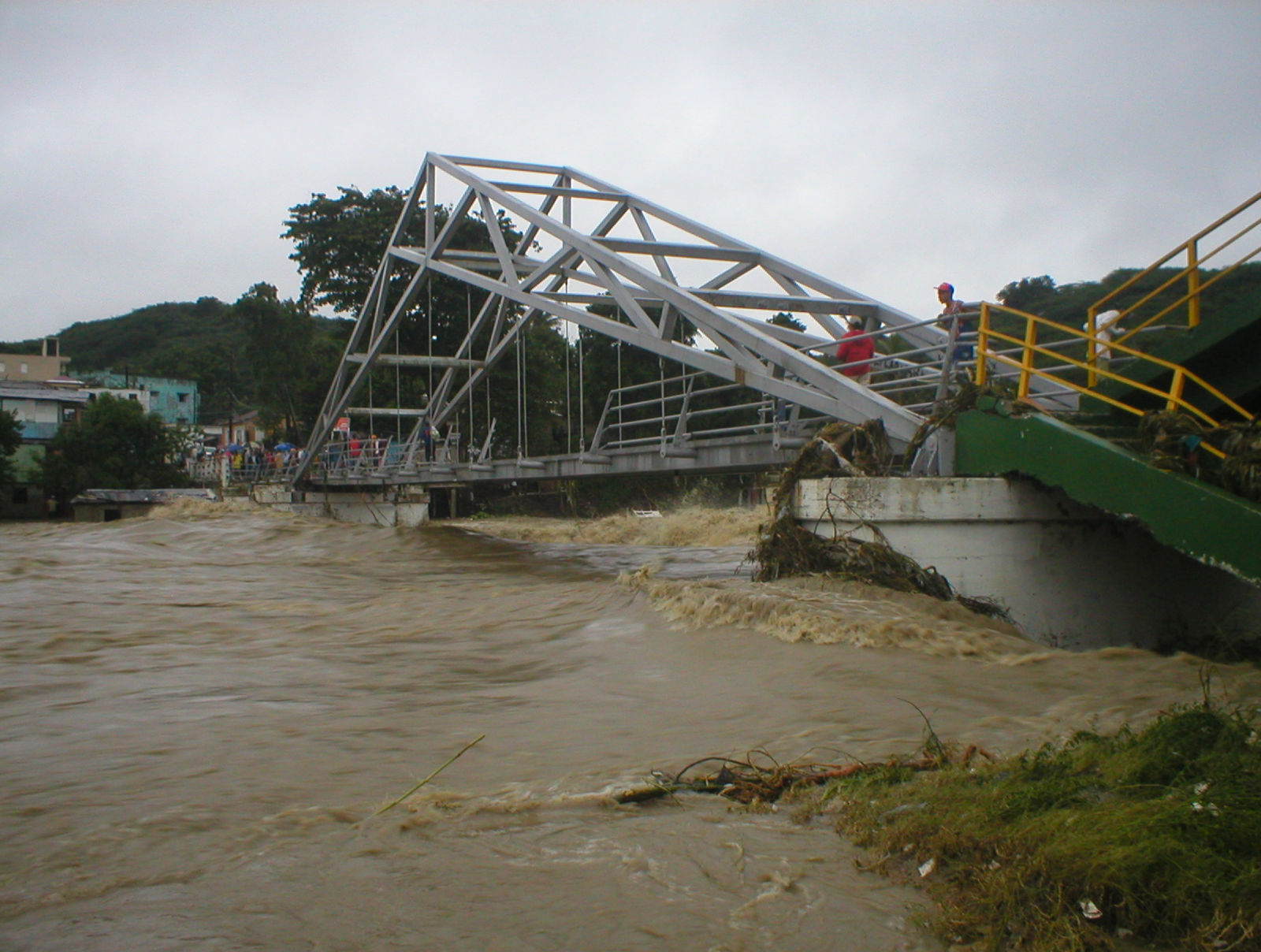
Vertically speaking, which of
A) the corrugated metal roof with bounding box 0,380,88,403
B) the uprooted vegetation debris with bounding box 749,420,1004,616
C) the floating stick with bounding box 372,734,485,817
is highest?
the corrugated metal roof with bounding box 0,380,88,403

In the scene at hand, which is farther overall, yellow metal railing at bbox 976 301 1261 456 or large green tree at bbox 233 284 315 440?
large green tree at bbox 233 284 315 440

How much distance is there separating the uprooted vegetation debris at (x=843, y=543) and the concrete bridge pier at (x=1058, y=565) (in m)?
0.13

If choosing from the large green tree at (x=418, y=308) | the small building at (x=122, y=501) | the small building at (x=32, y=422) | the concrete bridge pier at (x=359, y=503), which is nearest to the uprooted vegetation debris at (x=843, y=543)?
the concrete bridge pier at (x=359, y=503)

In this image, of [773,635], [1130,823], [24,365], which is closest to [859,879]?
[1130,823]

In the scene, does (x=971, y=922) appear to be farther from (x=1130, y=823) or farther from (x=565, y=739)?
(x=565, y=739)

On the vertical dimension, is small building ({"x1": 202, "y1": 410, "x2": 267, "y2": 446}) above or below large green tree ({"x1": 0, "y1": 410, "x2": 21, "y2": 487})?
above

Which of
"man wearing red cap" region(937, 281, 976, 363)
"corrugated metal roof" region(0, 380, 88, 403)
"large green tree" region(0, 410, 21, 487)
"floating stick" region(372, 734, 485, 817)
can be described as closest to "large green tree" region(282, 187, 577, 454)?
"large green tree" region(0, 410, 21, 487)

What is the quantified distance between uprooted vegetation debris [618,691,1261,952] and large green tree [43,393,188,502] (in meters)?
47.4

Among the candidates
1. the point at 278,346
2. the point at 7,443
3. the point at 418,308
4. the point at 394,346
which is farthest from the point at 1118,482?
the point at 7,443

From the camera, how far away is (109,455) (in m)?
45.8

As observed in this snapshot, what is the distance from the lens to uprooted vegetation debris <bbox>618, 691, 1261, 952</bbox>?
96.6 inches

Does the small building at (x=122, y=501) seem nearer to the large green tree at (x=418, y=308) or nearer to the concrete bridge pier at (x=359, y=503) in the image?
the concrete bridge pier at (x=359, y=503)

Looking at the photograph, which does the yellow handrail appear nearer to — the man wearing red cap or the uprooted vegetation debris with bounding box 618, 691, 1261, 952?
the man wearing red cap

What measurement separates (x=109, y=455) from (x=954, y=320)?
45428 millimetres
